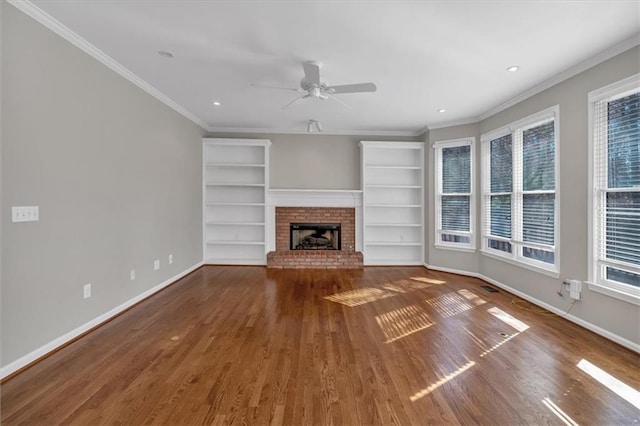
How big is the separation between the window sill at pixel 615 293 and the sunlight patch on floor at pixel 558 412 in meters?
1.46

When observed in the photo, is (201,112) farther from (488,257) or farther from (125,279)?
(488,257)

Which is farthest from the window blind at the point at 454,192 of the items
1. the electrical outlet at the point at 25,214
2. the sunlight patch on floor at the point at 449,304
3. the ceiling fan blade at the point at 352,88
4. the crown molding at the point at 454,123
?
the electrical outlet at the point at 25,214

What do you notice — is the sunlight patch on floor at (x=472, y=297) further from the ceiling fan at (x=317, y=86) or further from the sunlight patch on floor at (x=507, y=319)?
the ceiling fan at (x=317, y=86)

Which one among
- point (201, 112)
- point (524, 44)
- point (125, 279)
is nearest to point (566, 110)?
point (524, 44)

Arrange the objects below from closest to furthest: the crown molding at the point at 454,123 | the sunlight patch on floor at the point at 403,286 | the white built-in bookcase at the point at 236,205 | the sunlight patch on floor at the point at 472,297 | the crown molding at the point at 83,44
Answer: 1. the crown molding at the point at 83,44
2. the sunlight patch on floor at the point at 472,297
3. the sunlight patch on floor at the point at 403,286
4. the crown molding at the point at 454,123
5. the white built-in bookcase at the point at 236,205

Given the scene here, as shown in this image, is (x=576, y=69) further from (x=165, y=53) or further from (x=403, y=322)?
(x=165, y=53)

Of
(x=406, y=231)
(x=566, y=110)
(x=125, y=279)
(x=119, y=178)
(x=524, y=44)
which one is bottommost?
(x=125, y=279)

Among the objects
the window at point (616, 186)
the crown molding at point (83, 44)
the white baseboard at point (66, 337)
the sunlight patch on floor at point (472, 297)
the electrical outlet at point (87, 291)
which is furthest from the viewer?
the sunlight patch on floor at point (472, 297)

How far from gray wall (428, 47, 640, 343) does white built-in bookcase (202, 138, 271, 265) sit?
4.34 m

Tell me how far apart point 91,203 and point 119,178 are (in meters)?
0.47

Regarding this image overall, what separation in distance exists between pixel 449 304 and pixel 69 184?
4198 mm

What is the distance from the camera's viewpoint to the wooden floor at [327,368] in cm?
162

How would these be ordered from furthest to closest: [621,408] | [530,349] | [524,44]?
1. [524,44]
2. [530,349]
3. [621,408]

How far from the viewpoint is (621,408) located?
5.50 ft
